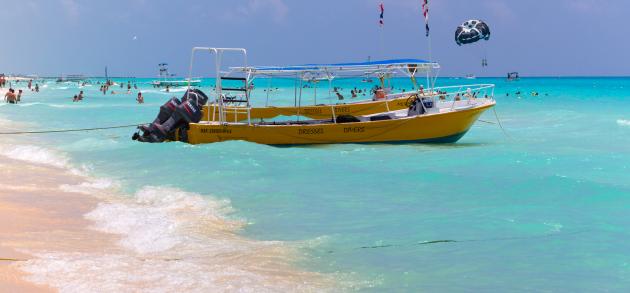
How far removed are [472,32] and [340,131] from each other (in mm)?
12739

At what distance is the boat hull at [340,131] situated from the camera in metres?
20.0

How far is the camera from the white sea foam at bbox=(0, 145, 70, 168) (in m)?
17.3

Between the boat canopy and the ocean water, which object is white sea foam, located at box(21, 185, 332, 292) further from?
the boat canopy

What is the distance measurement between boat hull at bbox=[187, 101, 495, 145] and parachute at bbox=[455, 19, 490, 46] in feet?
34.2

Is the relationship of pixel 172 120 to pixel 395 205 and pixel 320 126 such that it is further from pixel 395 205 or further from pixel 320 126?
pixel 395 205

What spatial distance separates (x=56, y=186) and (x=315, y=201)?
5069mm

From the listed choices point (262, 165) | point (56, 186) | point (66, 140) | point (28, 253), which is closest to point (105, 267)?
point (28, 253)

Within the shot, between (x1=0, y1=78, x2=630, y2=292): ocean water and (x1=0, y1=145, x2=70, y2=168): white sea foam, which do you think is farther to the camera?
(x1=0, y1=145, x2=70, y2=168): white sea foam

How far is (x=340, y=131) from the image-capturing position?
65.7 feet

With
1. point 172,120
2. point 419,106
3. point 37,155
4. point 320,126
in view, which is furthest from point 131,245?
point 419,106

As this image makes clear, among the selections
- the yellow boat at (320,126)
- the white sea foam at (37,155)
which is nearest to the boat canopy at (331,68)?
the yellow boat at (320,126)

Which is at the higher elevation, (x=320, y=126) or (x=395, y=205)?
(x=320, y=126)

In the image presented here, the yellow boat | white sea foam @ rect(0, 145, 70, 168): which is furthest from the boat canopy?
white sea foam @ rect(0, 145, 70, 168)

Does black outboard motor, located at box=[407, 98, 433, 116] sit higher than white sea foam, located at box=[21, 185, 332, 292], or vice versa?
black outboard motor, located at box=[407, 98, 433, 116]
